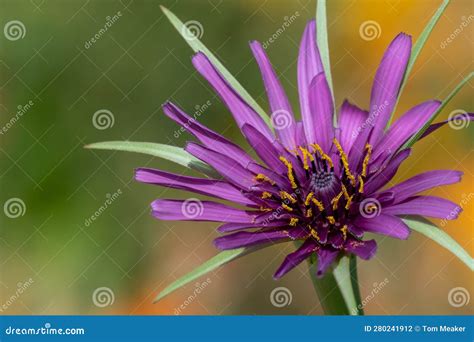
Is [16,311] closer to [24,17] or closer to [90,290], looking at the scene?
[90,290]

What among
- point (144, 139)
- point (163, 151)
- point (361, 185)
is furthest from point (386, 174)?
point (144, 139)

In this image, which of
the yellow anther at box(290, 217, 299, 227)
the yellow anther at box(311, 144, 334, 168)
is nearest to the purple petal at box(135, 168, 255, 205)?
the yellow anther at box(290, 217, 299, 227)

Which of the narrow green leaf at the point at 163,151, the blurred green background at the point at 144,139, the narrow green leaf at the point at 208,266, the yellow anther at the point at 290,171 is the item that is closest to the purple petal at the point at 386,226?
the yellow anther at the point at 290,171

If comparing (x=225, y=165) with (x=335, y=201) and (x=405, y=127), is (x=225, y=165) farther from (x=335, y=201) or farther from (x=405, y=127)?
(x=405, y=127)

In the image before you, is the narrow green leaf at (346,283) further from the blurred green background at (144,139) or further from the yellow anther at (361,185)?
the blurred green background at (144,139)

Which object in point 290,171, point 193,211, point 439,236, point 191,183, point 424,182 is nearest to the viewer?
point 439,236

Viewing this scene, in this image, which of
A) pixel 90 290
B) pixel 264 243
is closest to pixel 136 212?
pixel 90 290
